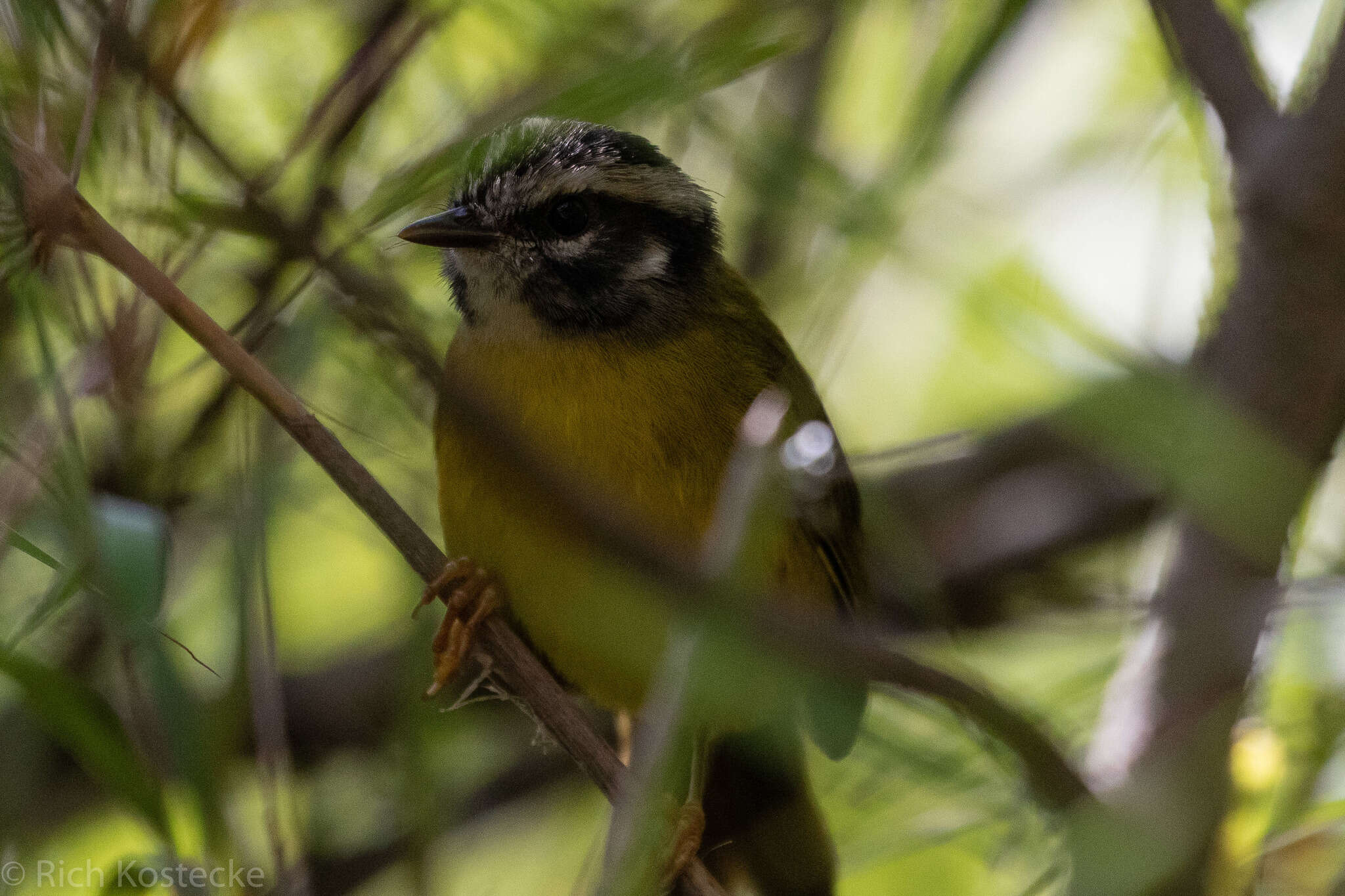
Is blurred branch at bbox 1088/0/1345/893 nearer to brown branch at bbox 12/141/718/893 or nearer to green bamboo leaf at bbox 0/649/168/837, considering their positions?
brown branch at bbox 12/141/718/893

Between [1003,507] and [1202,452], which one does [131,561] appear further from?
[1003,507]

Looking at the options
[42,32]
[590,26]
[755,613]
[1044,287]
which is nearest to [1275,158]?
[1044,287]

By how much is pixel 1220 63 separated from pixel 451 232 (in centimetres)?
146

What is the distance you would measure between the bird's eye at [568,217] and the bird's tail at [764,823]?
44.3 inches

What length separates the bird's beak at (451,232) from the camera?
259 centimetres

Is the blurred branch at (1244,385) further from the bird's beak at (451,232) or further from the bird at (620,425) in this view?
the bird's beak at (451,232)

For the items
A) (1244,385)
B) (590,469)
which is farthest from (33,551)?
(1244,385)

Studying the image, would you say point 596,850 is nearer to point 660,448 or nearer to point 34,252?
point 660,448

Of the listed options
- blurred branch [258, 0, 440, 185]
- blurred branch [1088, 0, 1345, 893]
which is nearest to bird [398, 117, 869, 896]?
blurred branch [258, 0, 440, 185]

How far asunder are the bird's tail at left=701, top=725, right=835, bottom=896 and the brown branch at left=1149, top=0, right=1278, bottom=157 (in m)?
1.41

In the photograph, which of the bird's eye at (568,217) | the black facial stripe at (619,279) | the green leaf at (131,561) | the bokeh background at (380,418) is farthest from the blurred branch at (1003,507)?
the green leaf at (131,561)

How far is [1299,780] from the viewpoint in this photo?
213 cm

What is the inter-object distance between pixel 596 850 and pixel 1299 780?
1.25 m

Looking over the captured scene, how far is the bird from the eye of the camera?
Answer: 7.63 feet
